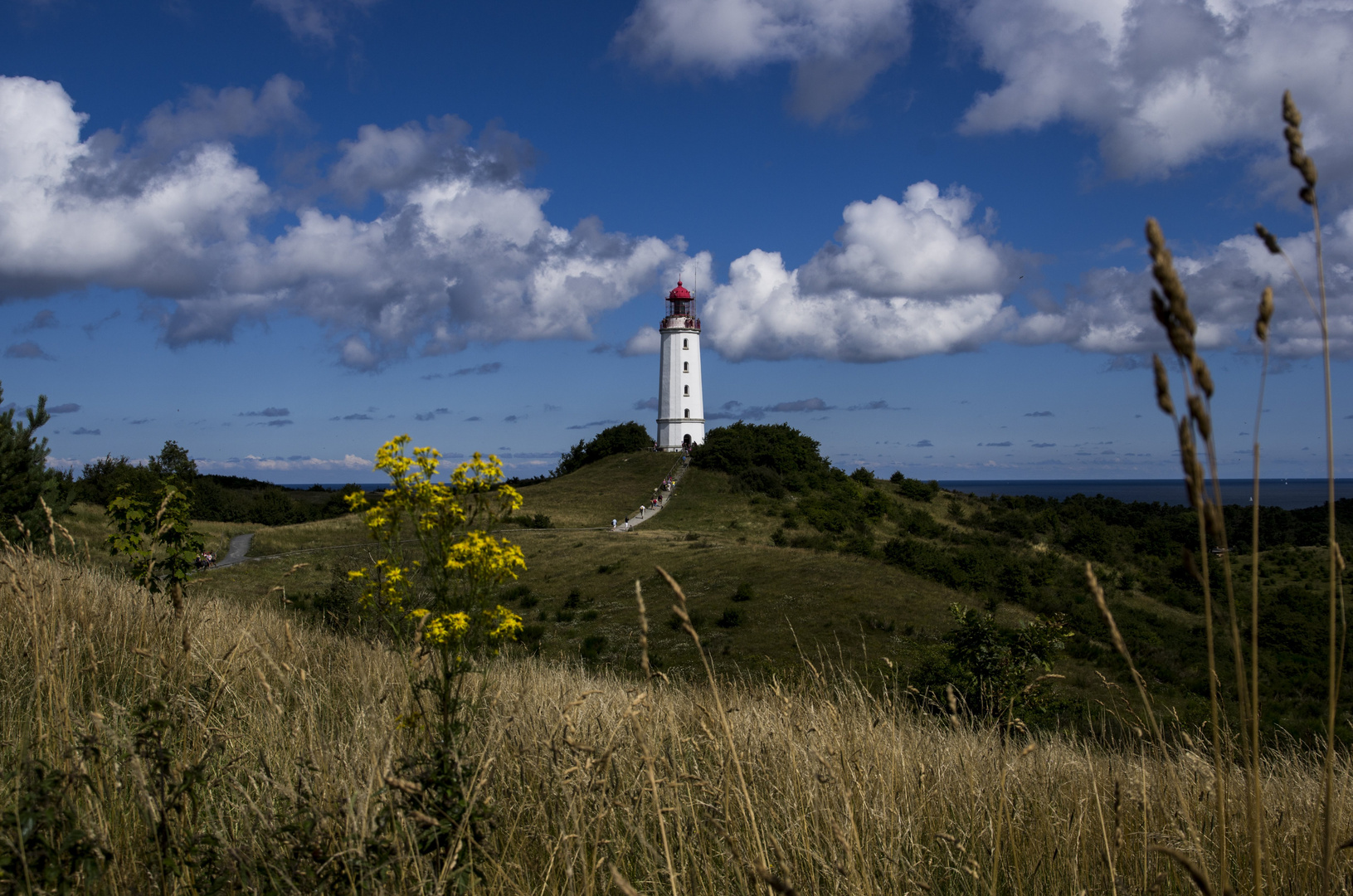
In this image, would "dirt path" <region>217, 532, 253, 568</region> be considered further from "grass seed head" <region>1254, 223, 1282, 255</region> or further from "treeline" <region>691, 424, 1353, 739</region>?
"grass seed head" <region>1254, 223, 1282, 255</region>

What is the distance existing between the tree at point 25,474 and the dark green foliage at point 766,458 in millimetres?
39702

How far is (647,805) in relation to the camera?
129 inches

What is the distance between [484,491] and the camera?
3.40m

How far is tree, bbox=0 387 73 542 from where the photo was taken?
595 inches

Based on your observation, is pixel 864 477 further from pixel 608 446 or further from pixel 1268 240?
pixel 1268 240

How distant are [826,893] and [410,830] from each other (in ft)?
4.46

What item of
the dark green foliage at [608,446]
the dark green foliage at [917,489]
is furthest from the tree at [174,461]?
the dark green foliage at [917,489]

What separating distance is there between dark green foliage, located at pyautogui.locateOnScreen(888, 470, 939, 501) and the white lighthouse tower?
1606 cm

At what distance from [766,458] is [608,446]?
16.1m

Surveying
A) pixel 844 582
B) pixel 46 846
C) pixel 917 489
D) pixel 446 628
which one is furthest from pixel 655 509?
pixel 46 846

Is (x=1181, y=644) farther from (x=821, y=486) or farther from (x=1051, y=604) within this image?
(x=821, y=486)

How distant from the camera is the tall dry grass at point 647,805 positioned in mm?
2473

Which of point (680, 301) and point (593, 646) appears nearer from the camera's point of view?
point (593, 646)

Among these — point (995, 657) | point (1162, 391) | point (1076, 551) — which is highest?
point (1162, 391)
